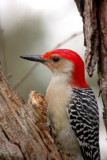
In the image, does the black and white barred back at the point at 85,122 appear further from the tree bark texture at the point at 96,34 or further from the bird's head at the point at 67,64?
the tree bark texture at the point at 96,34

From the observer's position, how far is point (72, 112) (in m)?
4.45

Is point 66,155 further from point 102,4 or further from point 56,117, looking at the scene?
point 102,4

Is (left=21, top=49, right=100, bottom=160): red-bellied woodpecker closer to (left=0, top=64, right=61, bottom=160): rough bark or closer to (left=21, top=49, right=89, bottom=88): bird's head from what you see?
(left=21, top=49, right=89, bottom=88): bird's head

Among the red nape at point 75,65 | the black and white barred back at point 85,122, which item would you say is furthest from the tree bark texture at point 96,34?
the red nape at point 75,65

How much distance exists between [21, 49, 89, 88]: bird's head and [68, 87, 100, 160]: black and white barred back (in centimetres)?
19

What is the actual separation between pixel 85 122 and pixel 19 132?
1.16m

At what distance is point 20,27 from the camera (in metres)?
8.26

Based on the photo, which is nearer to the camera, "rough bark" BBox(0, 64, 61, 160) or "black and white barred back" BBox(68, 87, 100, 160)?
"rough bark" BBox(0, 64, 61, 160)

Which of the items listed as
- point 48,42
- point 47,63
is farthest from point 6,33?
point 47,63

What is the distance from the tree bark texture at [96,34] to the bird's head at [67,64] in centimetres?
96

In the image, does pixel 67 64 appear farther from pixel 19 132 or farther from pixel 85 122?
pixel 19 132

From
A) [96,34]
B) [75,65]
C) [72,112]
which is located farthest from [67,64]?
[96,34]

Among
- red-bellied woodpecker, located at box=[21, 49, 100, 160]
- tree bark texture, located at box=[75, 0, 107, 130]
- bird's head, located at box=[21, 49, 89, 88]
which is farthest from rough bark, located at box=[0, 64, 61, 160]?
bird's head, located at box=[21, 49, 89, 88]

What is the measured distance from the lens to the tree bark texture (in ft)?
11.6
